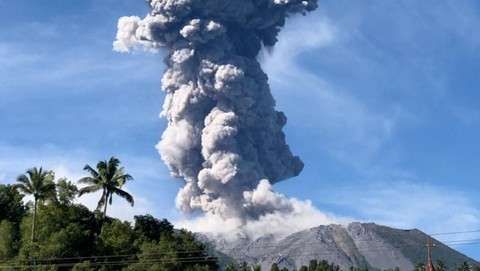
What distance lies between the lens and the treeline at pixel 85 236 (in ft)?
355

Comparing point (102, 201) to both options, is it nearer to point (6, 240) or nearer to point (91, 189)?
point (91, 189)

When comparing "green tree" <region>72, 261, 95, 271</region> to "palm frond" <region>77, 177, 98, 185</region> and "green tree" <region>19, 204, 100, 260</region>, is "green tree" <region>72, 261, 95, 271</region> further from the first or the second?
"palm frond" <region>77, 177, 98, 185</region>

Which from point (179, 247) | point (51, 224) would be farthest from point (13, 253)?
point (179, 247)

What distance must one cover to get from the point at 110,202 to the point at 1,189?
2017 centimetres

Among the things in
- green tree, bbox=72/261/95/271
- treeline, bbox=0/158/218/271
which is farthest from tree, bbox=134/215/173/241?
green tree, bbox=72/261/95/271

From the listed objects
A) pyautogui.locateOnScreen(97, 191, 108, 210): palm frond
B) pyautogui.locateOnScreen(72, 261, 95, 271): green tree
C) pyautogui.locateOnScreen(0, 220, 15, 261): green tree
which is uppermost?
pyautogui.locateOnScreen(97, 191, 108, 210): palm frond

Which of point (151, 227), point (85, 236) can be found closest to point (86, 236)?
point (85, 236)

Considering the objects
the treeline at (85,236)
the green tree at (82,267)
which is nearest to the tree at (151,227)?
the treeline at (85,236)

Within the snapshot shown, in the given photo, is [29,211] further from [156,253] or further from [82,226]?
[156,253]

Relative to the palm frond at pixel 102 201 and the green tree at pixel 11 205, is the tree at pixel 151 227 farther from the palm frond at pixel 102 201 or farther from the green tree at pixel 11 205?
the green tree at pixel 11 205

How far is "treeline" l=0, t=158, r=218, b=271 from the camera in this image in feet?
355

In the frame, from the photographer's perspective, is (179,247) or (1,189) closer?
(179,247)

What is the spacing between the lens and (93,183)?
12000 cm

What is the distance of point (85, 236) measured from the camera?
113m
